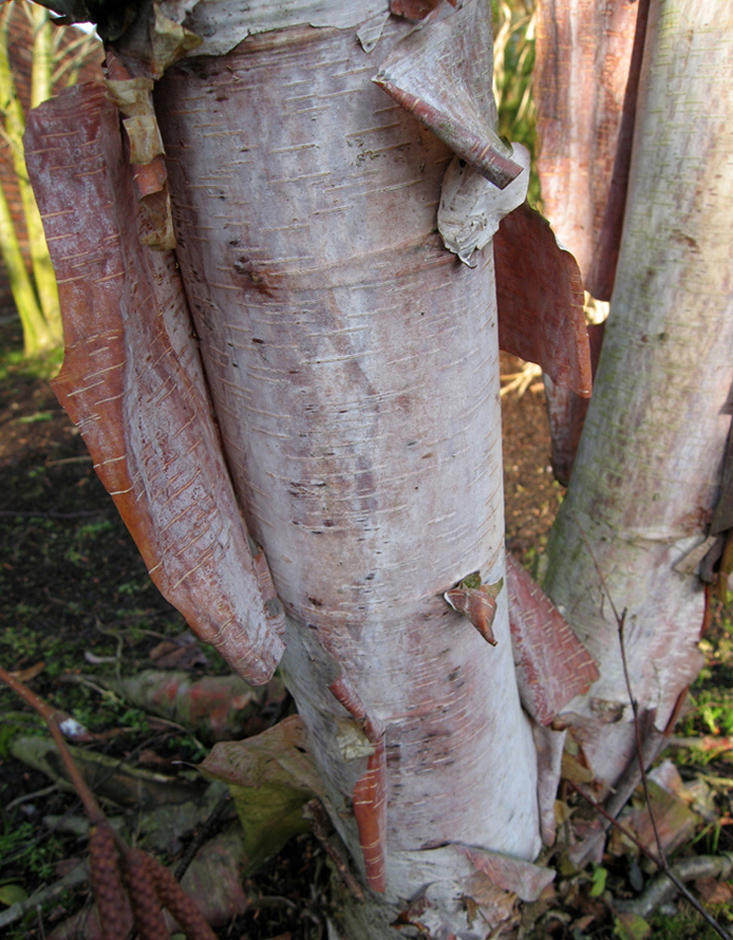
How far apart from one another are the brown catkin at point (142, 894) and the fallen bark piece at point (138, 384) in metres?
0.22

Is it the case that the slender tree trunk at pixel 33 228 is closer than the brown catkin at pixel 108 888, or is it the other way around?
the brown catkin at pixel 108 888

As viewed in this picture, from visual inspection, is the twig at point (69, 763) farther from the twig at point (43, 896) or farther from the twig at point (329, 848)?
the twig at point (43, 896)

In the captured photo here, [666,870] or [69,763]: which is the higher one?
[69,763]

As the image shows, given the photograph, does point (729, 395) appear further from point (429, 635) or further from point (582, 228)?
point (429, 635)

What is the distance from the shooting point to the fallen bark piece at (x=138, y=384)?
1.77 feet

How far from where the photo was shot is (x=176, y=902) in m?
0.65

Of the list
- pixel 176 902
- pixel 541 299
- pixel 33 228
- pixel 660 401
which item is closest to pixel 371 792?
pixel 176 902

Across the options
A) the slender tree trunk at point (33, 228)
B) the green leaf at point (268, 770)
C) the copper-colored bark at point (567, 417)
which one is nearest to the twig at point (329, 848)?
the green leaf at point (268, 770)

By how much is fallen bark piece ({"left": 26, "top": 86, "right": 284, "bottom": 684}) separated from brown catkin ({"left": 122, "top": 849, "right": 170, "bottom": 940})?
0.73 feet

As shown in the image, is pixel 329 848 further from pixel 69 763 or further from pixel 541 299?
pixel 541 299

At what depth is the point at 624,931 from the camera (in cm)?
149

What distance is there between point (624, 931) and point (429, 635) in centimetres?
120

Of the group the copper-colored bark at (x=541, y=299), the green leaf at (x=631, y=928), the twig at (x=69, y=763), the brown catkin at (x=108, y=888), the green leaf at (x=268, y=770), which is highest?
the copper-colored bark at (x=541, y=299)

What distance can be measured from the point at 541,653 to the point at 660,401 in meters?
0.52
